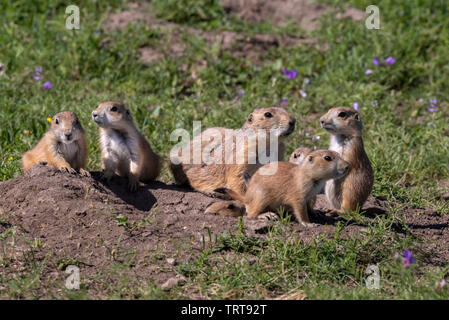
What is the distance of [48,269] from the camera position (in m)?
4.84

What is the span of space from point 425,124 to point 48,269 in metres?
5.44

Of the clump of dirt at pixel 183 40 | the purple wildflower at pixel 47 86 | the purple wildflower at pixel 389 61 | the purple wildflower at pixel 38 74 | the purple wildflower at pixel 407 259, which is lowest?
the purple wildflower at pixel 407 259

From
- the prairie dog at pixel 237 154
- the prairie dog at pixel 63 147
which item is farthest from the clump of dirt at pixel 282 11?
the prairie dog at pixel 63 147

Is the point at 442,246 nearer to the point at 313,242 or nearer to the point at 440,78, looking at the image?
the point at 313,242

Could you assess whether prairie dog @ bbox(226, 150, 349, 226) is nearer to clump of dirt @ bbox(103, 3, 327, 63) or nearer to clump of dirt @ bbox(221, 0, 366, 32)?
clump of dirt @ bbox(103, 3, 327, 63)

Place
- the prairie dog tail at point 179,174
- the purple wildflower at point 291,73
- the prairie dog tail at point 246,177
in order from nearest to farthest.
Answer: the prairie dog tail at point 246,177, the prairie dog tail at point 179,174, the purple wildflower at point 291,73

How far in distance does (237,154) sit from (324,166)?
1.11m

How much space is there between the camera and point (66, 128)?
616 centimetres

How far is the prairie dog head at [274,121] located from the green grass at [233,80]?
130 cm

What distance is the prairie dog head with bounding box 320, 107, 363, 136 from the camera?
20.7 feet

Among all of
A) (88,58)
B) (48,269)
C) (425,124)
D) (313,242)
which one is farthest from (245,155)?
(88,58)

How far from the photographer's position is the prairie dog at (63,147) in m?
6.18

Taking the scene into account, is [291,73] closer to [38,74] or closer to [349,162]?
[349,162]

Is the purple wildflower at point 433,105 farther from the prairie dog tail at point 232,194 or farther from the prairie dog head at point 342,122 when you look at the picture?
the prairie dog tail at point 232,194
